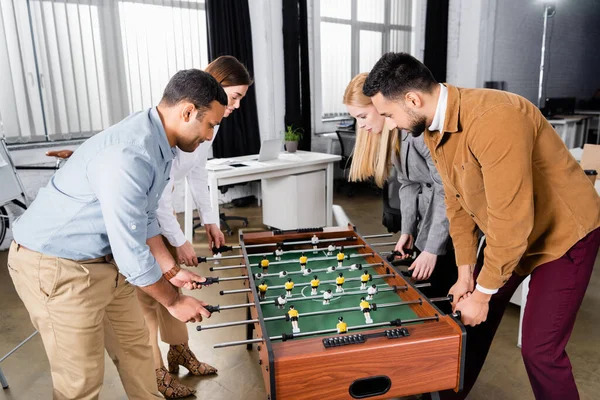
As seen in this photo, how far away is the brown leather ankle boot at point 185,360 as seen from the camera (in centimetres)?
215

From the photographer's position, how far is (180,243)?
1926 mm

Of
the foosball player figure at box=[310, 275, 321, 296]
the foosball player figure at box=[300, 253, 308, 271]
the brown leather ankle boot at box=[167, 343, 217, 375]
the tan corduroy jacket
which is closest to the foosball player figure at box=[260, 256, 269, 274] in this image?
the foosball player figure at box=[300, 253, 308, 271]

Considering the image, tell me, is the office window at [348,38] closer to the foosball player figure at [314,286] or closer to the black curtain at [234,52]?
the black curtain at [234,52]

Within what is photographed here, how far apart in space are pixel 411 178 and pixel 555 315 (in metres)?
0.92

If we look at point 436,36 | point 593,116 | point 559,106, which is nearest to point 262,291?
point 436,36

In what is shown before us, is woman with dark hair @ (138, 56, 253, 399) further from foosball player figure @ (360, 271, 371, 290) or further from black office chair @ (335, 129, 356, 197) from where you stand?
black office chair @ (335, 129, 356, 197)

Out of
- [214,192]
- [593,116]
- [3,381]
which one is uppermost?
[593,116]

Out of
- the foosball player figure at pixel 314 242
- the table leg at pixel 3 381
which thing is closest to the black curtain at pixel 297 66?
the foosball player figure at pixel 314 242

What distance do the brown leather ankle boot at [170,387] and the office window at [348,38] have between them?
4718 mm

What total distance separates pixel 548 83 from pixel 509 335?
23.7 ft

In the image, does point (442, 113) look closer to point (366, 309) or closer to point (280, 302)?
point (366, 309)

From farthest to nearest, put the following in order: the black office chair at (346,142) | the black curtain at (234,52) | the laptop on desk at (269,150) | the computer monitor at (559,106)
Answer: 1. the computer monitor at (559,106)
2. the black office chair at (346,142)
3. the black curtain at (234,52)
4. the laptop on desk at (269,150)

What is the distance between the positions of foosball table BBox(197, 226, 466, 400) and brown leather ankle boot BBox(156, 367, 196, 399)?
2.25 ft

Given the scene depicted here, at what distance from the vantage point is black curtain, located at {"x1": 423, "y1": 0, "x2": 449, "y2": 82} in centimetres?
662
